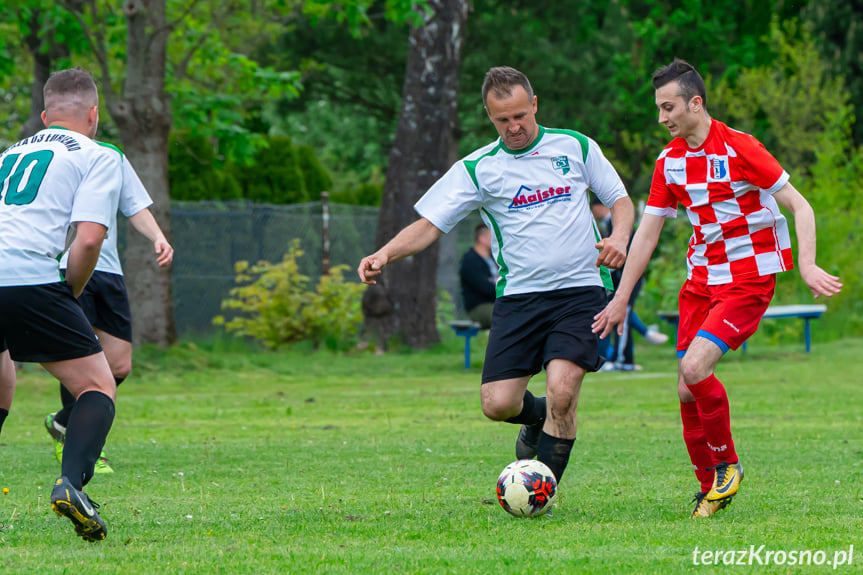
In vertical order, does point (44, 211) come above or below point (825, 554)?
above

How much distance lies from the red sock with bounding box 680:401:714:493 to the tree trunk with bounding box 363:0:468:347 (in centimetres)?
1261

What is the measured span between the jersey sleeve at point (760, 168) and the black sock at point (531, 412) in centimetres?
171

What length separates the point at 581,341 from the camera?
5973 millimetres

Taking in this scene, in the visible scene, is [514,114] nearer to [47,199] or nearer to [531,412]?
[531,412]

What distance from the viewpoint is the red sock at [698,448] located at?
5965 mm

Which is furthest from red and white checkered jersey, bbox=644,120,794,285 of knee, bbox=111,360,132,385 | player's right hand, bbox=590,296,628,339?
knee, bbox=111,360,132,385

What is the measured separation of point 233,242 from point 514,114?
14899mm

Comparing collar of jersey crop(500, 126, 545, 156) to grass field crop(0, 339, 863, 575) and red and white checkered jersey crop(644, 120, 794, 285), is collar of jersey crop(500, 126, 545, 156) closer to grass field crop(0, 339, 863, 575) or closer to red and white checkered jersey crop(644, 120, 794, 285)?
red and white checkered jersey crop(644, 120, 794, 285)

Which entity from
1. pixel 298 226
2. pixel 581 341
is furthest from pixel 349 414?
pixel 298 226

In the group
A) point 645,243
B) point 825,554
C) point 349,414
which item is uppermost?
point 645,243

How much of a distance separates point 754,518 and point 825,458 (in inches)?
101

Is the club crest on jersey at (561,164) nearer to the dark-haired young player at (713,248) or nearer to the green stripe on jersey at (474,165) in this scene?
the green stripe on jersey at (474,165)

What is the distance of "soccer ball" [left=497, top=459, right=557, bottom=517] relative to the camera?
5.64m

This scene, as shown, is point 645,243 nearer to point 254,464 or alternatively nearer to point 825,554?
point 825,554
